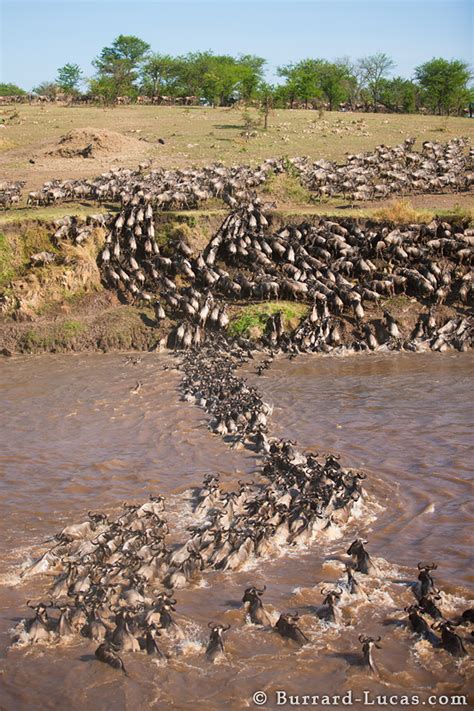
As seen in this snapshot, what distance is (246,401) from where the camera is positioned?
12.4 meters

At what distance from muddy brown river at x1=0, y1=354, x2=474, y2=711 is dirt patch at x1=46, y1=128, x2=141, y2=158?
1531 centimetres

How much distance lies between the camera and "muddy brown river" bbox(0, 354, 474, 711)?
5.75 m

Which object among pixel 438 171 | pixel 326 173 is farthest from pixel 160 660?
pixel 438 171

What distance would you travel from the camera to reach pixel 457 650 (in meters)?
5.88

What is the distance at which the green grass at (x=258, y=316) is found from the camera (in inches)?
647

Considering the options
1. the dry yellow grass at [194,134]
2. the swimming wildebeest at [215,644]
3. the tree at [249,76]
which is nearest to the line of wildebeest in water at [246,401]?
the swimming wildebeest at [215,644]

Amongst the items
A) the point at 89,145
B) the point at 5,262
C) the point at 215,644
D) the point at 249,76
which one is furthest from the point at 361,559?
the point at 249,76

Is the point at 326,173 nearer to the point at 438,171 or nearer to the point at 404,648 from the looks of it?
the point at 438,171

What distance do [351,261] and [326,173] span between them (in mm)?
7233

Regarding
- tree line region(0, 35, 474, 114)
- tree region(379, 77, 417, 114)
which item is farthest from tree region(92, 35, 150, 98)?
tree region(379, 77, 417, 114)

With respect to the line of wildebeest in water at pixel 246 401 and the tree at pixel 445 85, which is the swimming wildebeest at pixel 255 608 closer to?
the line of wildebeest in water at pixel 246 401

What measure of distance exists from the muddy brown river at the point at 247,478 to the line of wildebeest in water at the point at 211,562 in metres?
0.11

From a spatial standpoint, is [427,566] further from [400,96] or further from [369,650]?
[400,96]

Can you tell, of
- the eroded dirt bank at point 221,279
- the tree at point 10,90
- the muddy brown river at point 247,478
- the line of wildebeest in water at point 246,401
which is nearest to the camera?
the muddy brown river at point 247,478
